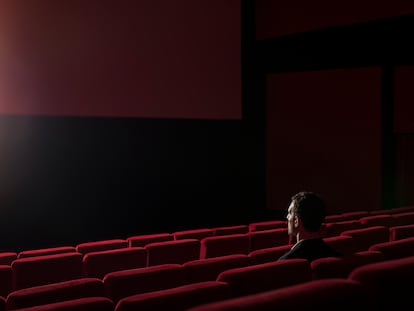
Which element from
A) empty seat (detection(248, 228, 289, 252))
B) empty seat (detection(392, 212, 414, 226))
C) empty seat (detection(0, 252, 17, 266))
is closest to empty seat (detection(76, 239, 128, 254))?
empty seat (detection(0, 252, 17, 266))

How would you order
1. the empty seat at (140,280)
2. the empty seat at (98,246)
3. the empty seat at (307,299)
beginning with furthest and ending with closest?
1. the empty seat at (98,246)
2. the empty seat at (140,280)
3. the empty seat at (307,299)

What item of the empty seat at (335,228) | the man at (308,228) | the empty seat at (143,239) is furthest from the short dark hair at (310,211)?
the empty seat at (143,239)

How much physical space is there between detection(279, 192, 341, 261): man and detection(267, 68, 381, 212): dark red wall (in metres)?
6.28

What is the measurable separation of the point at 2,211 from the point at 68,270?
3718 mm

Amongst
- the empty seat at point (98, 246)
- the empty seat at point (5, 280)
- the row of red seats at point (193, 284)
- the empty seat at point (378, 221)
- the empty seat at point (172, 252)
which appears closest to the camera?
the row of red seats at point (193, 284)

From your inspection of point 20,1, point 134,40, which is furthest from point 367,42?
point 20,1

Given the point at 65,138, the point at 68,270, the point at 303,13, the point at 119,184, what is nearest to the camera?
the point at 68,270

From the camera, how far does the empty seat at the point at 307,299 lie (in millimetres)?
997

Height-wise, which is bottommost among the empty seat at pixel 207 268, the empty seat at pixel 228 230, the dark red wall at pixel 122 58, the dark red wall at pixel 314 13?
the empty seat at pixel 228 230

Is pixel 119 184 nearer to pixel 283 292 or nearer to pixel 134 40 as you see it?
pixel 134 40

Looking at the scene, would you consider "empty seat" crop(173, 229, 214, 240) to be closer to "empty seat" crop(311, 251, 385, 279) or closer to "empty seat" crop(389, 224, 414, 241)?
"empty seat" crop(389, 224, 414, 241)

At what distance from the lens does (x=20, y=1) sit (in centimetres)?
571

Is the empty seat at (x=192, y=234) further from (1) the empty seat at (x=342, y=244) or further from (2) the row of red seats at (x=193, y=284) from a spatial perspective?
(2) the row of red seats at (x=193, y=284)

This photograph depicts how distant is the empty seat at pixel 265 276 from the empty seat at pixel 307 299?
1.84 ft
